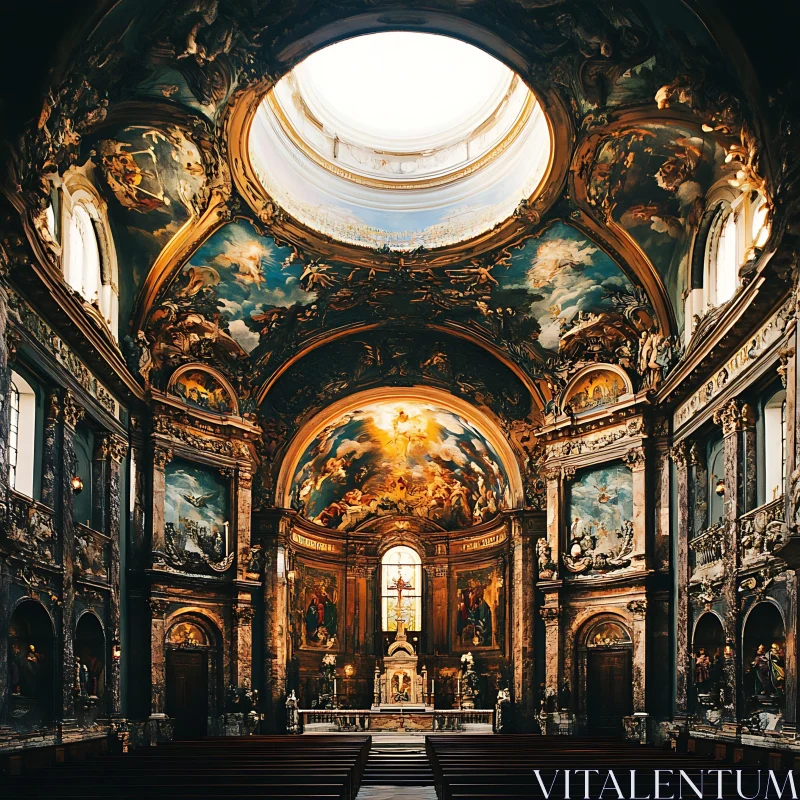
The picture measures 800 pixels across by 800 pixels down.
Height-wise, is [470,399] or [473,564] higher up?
[470,399]

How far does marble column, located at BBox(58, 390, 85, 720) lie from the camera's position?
20.2 m

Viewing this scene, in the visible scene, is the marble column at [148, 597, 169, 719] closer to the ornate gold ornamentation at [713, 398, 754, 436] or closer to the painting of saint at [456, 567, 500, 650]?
the painting of saint at [456, 567, 500, 650]

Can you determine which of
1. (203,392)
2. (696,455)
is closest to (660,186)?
(696,455)

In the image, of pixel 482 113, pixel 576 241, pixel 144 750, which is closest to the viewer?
pixel 144 750

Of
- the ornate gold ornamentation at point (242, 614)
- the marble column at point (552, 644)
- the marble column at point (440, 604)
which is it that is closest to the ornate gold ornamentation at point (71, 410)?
the ornate gold ornamentation at point (242, 614)

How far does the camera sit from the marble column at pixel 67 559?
2023cm

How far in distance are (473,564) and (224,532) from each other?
1187 centimetres

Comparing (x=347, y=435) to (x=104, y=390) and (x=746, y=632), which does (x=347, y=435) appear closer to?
(x=104, y=390)

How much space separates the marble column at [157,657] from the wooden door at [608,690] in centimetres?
1177

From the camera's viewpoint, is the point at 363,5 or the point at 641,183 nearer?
the point at 363,5

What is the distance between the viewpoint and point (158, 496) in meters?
27.2

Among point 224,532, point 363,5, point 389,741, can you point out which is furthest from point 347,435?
point 363,5

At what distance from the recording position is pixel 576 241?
87.2ft

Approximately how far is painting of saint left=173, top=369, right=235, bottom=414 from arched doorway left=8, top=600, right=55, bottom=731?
10.0 m
